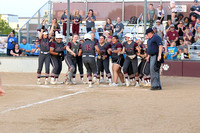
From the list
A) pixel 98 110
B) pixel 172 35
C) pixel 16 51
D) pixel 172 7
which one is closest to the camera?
pixel 98 110

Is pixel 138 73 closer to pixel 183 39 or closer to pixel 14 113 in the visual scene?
pixel 183 39

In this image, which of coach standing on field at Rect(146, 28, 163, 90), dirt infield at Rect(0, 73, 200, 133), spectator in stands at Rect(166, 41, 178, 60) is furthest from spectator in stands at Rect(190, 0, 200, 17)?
dirt infield at Rect(0, 73, 200, 133)

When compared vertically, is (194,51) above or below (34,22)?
below

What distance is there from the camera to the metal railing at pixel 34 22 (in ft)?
82.9

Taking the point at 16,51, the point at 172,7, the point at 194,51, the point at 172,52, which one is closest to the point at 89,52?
the point at 172,52

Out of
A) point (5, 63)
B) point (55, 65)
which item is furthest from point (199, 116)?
point (5, 63)

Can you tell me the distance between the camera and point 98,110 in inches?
398

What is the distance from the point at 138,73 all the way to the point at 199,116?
25.3 ft

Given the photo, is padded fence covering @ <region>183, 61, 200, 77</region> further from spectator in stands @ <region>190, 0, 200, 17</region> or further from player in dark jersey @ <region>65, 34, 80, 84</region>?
player in dark jersey @ <region>65, 34, 80, 84</region>

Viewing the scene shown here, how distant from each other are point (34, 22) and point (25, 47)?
327 cm

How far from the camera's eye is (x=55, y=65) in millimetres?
16641

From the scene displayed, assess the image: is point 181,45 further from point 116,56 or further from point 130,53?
point 130,53

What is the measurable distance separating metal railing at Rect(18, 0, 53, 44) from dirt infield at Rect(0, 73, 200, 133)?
34.3ft

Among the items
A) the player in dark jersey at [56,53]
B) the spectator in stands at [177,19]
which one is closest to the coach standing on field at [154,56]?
the player in dark jersey at [56,53]
